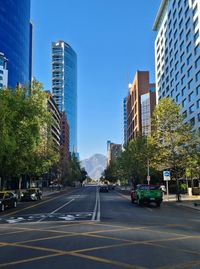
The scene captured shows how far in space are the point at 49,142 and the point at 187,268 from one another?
144ft

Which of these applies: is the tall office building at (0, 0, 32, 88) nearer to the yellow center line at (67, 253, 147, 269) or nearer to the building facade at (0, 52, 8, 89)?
the building facade at (0, 52, 8, 89)

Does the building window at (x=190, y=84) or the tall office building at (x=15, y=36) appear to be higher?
the tall office building at (x=15, y=36)

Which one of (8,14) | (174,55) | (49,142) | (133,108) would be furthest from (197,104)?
(133,108)

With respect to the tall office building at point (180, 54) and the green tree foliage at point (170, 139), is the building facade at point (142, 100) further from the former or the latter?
the green tree foliage at point (170, 139)

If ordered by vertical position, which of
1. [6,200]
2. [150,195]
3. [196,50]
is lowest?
[6,200]

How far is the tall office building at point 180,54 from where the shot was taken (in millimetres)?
74938

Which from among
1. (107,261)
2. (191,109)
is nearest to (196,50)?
(191,109)

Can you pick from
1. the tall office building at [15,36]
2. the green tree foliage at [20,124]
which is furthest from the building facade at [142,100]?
the green tree foliage at [20,124]

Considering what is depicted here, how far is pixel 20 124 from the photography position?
33.3 meters

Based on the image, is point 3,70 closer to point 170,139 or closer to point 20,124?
point 20,124

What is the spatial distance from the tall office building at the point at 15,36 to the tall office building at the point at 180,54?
3945 cm

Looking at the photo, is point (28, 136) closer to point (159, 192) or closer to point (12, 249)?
point (159, 192)

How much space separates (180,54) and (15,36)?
173ft

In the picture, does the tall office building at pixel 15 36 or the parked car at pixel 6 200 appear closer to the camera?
the parked car at pixel 6 200
